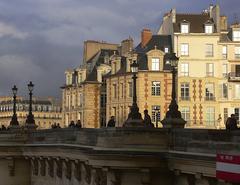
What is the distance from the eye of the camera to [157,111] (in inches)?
2891

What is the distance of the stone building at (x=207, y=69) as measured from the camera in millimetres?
73438

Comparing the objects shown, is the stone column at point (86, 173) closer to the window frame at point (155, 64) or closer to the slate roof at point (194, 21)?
the window frame at point (155, 64)

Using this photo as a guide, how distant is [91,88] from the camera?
87.5 m

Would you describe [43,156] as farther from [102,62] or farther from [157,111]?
[102,62]

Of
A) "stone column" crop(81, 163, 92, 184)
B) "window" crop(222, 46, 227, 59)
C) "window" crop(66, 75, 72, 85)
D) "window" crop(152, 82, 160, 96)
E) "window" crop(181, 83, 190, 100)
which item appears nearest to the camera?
"stone column" crop(81, 163, 92, 184)

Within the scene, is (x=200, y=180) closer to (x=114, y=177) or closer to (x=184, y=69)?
(x=114, y=177)

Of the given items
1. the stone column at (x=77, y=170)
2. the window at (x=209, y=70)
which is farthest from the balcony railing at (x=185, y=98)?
the stone column at (x=77, y=170)

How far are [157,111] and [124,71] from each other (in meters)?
7.62

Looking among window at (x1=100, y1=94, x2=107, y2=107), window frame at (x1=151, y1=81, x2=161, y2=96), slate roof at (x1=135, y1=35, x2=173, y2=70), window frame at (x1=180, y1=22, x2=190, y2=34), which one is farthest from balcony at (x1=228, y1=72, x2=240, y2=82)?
window at (x1=100, y1=94, x2=107, y2=107)

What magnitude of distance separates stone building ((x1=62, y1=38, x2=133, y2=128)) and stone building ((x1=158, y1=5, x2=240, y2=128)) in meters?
13.3

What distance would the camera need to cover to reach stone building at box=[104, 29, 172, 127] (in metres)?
73.8

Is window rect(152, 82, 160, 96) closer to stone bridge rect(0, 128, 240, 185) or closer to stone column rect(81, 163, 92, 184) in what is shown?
stone bridge rect(0, 128, 240, 185)

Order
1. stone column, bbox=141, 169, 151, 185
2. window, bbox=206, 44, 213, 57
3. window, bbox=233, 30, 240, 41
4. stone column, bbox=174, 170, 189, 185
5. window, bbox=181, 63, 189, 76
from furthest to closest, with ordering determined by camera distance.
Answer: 1. window, bbox=233, 30, 240, 41
2. window, bbox=206, 44, 213, 57
3. window, bbox=181, 63, 189, 76
4. stone column, bbox=141, 169, 151, 185
5. stone column, bbox=174, 170, 189, 185

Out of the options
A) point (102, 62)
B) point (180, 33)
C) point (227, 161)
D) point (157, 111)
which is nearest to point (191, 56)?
point (180, 33)
